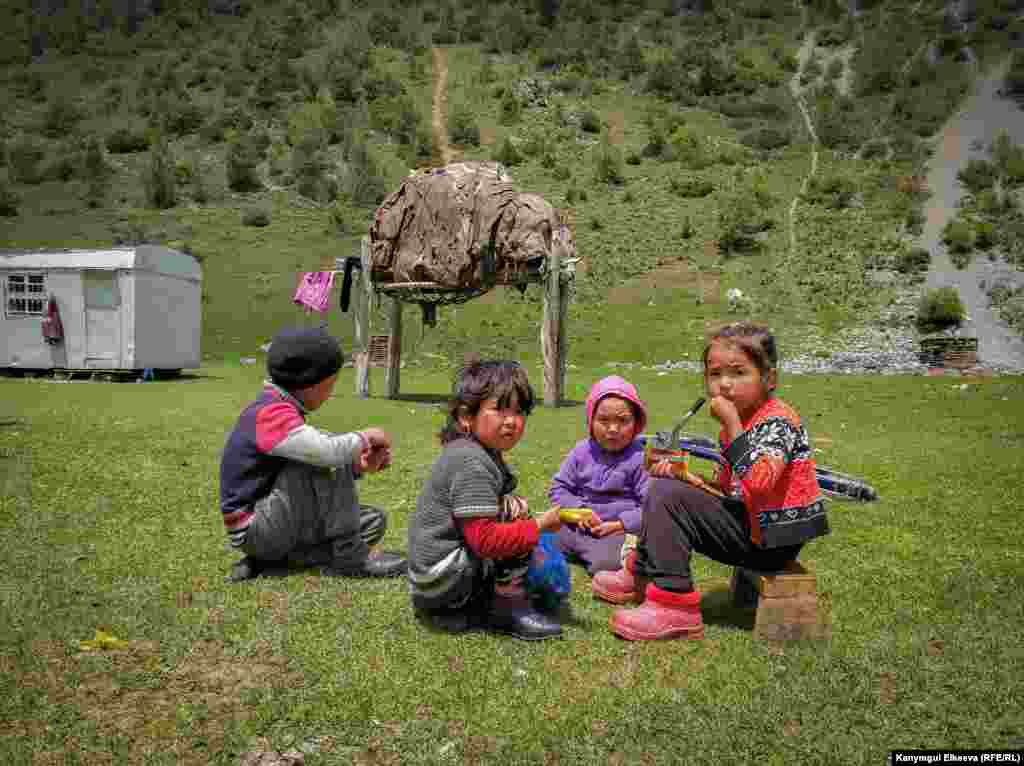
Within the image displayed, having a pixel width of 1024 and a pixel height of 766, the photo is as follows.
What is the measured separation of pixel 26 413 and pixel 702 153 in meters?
41.1

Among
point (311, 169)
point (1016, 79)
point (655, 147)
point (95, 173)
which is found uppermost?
point (1016, 79)

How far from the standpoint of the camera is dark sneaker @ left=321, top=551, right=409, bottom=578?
179 inches

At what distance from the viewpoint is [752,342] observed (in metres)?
3.57

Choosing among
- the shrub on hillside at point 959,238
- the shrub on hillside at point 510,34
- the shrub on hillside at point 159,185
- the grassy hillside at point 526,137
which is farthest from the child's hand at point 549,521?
the shrub on hillside at point 510,34

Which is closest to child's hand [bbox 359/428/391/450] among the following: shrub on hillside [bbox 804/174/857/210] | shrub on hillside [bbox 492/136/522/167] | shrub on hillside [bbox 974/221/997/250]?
shrub on hillside [bbox 974/221/997/250]

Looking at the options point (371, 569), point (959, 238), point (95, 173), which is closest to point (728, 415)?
point (371, 569)

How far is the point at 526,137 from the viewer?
4891cm

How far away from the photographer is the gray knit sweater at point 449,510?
3.53 meters

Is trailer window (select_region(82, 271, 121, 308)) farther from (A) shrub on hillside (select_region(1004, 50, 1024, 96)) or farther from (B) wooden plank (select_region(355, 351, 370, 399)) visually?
(A) shrub on hillside (select_region(1004, 50, 1024, 96))

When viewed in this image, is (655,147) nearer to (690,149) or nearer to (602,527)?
(690,149)

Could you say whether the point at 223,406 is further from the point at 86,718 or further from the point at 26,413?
the point at 86,718

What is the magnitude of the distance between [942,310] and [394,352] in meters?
19.6

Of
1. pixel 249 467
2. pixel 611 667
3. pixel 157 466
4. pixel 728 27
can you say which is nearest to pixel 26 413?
pixel 157 466

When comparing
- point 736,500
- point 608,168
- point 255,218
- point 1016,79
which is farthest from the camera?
point 1016,79
